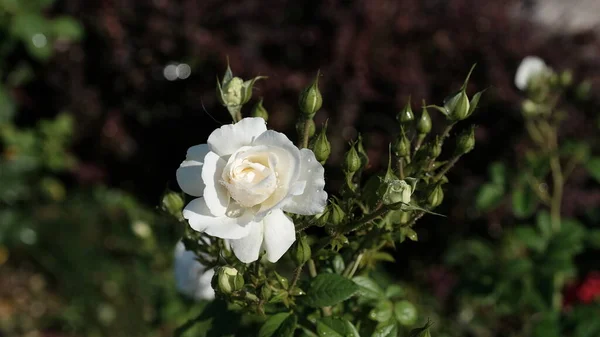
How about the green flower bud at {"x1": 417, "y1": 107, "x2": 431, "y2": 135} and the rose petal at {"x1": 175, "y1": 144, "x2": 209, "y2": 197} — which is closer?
the rose petal at {"x1": 175, "y1": 144, "x2": 209, "y2": 197}

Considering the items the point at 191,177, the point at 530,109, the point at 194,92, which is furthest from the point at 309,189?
the point at 194,92

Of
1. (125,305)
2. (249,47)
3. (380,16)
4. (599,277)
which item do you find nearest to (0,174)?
(125,305)

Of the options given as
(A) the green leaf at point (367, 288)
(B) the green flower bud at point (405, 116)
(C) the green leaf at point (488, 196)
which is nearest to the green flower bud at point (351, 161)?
(B) the green flower bud at point (405, 116)

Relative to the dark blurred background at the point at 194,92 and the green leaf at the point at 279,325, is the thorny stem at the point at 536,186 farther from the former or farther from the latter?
the green leaf at the point at 279,325

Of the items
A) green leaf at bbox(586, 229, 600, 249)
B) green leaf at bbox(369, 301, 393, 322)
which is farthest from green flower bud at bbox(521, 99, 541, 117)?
green leaf at bbox(369, 301, 393, 322)

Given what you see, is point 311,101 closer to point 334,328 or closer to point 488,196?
point 334,328

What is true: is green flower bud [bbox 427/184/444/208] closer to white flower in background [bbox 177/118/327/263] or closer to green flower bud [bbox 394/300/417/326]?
white flower in background [bbox 177/118/327/263]

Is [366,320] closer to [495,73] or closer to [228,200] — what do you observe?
[228,200]
